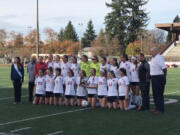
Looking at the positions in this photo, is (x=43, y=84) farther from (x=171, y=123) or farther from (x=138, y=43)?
(x=138, y=43)

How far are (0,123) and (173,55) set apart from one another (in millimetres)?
48165

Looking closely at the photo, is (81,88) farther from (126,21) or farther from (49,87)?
(126,21)

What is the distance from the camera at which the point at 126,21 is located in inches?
2869

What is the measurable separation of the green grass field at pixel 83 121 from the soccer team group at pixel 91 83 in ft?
2.21

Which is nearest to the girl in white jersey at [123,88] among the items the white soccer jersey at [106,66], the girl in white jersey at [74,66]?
the white soccer jersey at [106,66]

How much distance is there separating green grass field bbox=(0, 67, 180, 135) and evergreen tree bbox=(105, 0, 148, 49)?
203 ft

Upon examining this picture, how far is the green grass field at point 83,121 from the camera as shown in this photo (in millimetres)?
7723

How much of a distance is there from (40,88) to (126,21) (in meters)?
62.2

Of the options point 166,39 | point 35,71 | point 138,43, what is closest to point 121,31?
point 138,43

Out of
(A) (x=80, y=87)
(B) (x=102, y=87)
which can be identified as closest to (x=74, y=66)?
(A) (x=80, y=87)

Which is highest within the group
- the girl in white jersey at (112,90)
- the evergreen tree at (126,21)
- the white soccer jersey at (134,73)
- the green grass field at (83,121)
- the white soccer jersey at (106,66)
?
the evergreen tree at (126,21)

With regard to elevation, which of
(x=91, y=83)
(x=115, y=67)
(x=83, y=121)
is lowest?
(x=83, y=121)

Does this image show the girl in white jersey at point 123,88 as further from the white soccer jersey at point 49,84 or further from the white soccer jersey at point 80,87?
the white soccer jersey at point 49,84

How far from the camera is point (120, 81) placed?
11.0m
